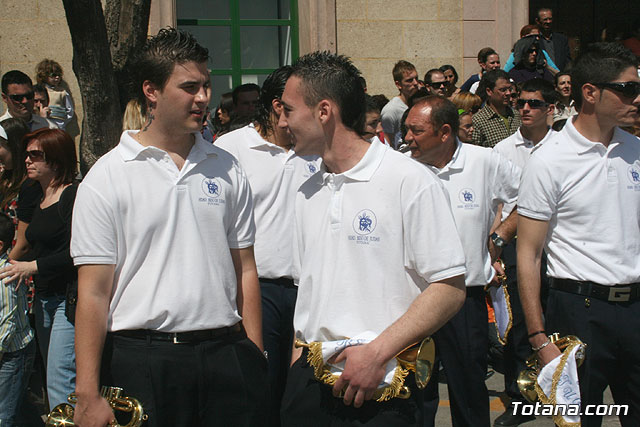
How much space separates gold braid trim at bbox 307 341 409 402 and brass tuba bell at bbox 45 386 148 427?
691 mm

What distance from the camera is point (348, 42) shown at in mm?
11367

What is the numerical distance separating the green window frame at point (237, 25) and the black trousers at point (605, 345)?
8213 mm

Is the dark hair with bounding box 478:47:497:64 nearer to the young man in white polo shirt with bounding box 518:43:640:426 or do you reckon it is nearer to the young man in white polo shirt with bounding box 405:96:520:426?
the young man in white polo shirt with bounding box 405:96:520:426

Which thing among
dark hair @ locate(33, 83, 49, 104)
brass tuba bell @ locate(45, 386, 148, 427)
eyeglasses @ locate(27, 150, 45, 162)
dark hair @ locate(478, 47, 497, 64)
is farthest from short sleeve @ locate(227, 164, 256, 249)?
dark hair @ locate(478, 47, 497, 64)

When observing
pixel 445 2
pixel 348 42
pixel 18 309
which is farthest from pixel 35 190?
pixel 445 2

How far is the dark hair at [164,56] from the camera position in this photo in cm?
318

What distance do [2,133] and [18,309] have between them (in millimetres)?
1906

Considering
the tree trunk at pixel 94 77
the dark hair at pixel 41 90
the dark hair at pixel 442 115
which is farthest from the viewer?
the dark hair at pixel 41 90

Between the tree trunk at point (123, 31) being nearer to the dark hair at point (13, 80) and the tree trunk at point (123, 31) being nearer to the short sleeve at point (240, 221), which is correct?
the dark hair at point (13, 80)

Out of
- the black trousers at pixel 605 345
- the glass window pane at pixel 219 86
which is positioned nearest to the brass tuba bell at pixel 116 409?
the black trousers at pixel 605 345

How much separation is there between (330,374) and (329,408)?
6.6 inches

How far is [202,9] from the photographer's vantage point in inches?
452

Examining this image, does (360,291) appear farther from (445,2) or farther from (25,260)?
(445,2)

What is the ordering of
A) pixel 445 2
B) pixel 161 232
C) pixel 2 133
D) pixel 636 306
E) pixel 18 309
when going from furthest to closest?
pixel 445 2 < pixel 2 133 < pixel 18 309 < pixel 636 306 < pixel 161 232
